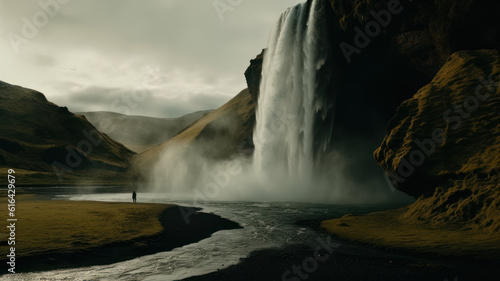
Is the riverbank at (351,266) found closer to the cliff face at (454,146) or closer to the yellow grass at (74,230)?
the cliff face at (454,146)

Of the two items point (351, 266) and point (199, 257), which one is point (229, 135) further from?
point (351, 266)

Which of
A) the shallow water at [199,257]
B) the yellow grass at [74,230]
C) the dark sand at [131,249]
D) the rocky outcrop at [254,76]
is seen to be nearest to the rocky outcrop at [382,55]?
the shallow water at [199,257]

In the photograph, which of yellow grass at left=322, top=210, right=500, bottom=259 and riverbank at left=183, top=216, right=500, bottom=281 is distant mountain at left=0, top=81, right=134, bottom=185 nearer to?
yellow grass at left=322, top=210, right=500, bottom=259

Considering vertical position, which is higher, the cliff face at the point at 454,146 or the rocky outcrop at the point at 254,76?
the rocky outcrop at the point at 254,76

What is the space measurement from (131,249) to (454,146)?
24.7m

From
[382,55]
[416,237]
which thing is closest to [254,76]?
[382,55]

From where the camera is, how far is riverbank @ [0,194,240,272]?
15.3 metres

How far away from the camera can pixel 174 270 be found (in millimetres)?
13898

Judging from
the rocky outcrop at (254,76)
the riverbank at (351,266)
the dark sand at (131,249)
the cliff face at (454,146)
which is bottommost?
the riverbank at (351,266)

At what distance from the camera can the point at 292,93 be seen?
5941cm

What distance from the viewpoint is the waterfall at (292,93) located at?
56000mm

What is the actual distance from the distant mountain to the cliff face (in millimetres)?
133961

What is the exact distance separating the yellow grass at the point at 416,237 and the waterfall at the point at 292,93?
32.7 meters

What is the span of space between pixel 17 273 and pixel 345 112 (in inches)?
2168
